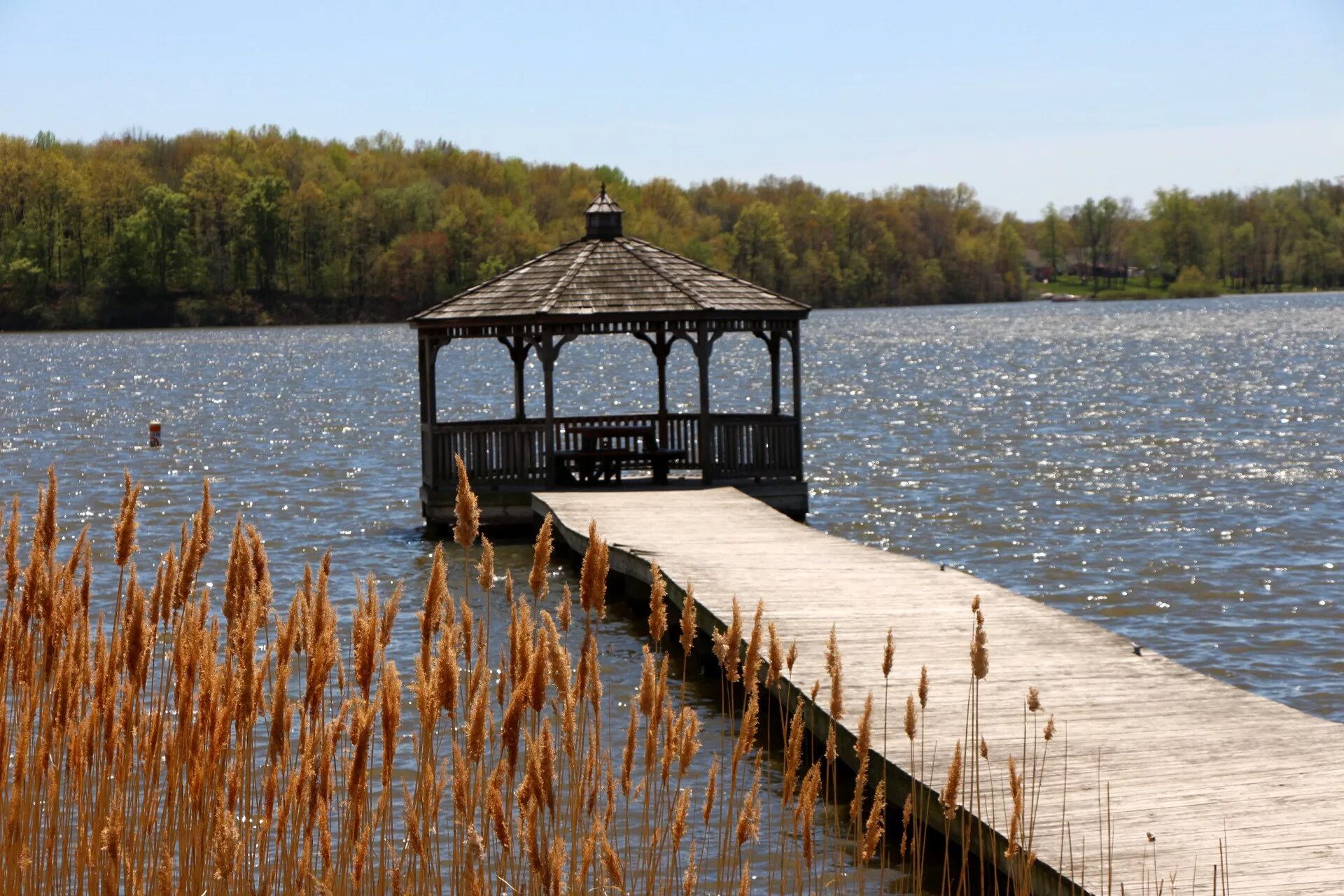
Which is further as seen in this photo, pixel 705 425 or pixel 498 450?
pixel 705 425

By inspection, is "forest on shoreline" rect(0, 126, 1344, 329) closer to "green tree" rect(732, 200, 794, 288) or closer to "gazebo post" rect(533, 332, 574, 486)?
"green tree" rect(732, 200, 794, 288)

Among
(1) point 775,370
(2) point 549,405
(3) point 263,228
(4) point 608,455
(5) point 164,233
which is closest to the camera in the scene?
(2) point 549,405

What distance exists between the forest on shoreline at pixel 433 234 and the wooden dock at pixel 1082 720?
364 feet

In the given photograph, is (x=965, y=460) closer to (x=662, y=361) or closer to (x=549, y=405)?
(x=662, y=361)

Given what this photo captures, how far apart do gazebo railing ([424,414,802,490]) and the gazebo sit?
2cm

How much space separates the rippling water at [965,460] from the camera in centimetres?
1712

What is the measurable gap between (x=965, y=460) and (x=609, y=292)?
14.2 meters

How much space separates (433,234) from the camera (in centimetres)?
12769

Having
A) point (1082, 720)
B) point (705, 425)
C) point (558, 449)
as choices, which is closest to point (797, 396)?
point (705, 425)

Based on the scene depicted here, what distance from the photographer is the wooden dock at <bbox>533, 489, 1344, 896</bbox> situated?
586 cm

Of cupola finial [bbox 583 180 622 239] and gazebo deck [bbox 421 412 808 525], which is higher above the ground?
cupola finial [bbox 583 180 622 239]

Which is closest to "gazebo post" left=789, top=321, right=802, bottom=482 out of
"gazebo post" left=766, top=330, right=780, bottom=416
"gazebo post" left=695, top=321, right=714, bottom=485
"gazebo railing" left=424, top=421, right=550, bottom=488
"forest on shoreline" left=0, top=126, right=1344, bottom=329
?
"gazebo post" left=766, top=330, right=780, bottom=416

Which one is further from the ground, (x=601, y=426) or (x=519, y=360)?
(x=519, y=360)

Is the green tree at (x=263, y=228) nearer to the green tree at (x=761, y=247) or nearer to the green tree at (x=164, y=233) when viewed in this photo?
the green tree at (x=164, y=233)
